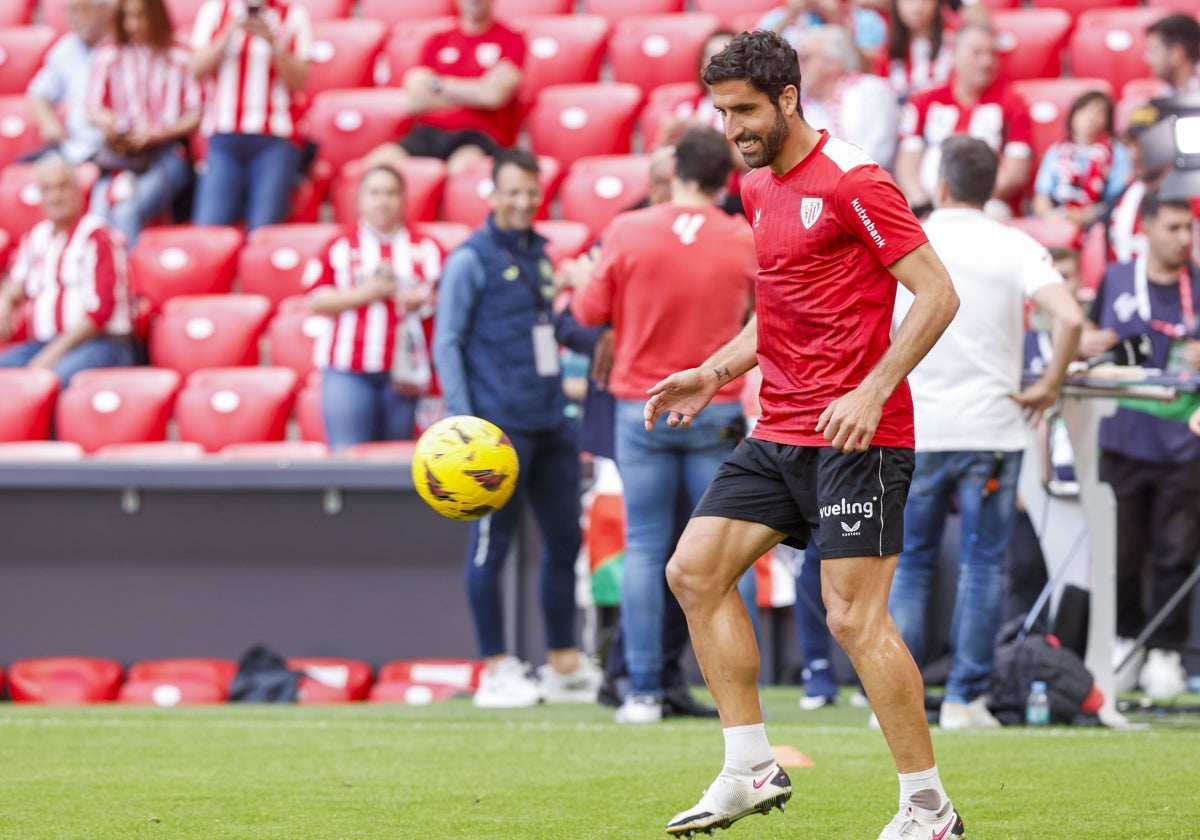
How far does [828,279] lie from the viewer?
4090mm

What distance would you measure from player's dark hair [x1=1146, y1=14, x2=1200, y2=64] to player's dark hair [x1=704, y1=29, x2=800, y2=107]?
Answer: 19.7 ft

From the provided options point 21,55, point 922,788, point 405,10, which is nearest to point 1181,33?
point 405,10

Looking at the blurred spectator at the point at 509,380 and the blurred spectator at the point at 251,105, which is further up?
the blurred spectator at the point at 251,105

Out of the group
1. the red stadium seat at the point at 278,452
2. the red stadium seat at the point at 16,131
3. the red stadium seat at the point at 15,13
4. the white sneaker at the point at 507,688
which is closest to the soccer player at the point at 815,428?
the white sneaker at the point at 507,688

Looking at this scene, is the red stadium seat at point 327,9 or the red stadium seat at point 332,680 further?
the red stadium seat at point 327,9

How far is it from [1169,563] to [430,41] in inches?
223

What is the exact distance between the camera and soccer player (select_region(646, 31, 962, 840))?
12.7ft

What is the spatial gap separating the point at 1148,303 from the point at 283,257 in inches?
196

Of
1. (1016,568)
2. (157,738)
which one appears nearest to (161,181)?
(157,738)

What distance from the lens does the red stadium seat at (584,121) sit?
10.7 m

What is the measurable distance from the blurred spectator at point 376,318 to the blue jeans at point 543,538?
137 cm

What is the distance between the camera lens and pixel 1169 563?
7691 mm

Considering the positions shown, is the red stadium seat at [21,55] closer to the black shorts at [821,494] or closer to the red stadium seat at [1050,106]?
the red stadium seat at [1050,106]

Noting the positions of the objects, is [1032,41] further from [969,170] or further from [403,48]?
[969,170]
